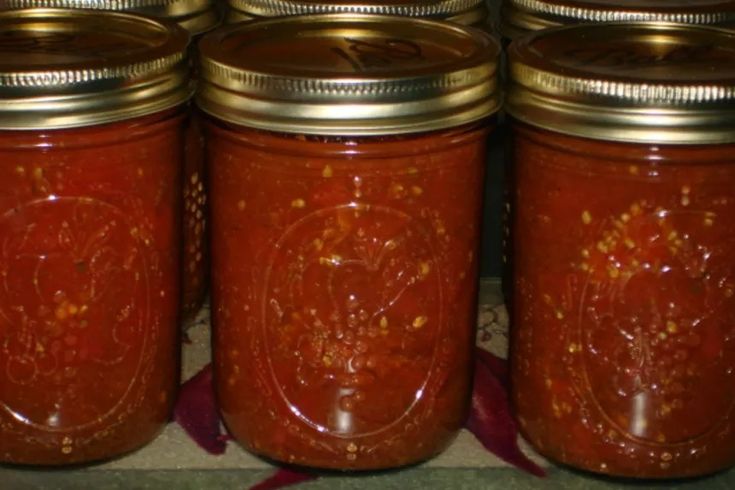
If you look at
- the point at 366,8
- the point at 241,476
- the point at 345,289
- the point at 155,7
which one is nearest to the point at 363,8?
the point at 366,8

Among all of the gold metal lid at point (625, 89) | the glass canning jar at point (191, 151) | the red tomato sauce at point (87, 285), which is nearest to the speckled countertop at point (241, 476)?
the red tomato sauce at point (87, 285)

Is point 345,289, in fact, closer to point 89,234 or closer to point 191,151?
point 89,234

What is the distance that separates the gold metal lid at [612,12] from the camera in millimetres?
1180

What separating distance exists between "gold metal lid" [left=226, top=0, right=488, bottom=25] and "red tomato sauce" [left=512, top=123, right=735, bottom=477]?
199 millimetres

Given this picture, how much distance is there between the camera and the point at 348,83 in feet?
3.17

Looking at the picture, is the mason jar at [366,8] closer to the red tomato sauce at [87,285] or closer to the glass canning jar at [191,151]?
the glass canning jar at [191,151]

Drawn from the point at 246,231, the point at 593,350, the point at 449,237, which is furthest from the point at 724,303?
the point at 246,231

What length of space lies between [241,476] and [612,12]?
520mm

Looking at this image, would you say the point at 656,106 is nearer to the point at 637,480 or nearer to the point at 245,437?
the point at 637,480

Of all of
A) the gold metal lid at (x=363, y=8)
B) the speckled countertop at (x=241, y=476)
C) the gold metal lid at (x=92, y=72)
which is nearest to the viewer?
the gold metal lid at (x=92, y=72)

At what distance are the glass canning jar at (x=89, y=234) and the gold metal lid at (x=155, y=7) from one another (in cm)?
5

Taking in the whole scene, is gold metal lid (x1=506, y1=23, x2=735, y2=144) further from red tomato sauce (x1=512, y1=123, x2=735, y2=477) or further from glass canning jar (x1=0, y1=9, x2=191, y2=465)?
glass canning jar (x1=0, y1=9, x2=191, y2=465)

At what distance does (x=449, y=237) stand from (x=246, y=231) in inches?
6.3

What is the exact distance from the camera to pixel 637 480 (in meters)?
1.10
